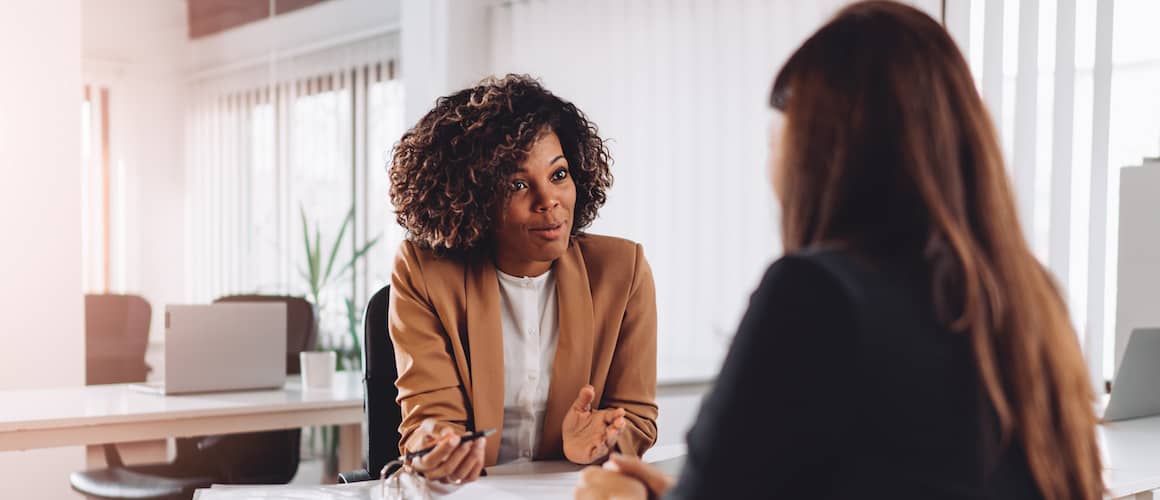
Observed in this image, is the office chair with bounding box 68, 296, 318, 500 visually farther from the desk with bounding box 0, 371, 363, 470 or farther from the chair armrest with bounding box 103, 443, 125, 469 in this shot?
the desk with bounding box 0, 371, 363, 470

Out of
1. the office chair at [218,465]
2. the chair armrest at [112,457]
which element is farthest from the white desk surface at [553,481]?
the chair armrest at [112,457]

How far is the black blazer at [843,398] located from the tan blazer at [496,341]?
0.97 m

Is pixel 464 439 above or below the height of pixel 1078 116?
below

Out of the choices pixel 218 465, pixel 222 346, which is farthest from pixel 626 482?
pixel 218 465

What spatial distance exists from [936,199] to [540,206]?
105cm

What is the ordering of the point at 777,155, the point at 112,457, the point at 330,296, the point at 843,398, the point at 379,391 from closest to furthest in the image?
the point at 843,398
the point at 777,155
the point at 379,391
the point at 112,457
the point at 330,296

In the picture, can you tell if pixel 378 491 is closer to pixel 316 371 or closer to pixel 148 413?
pixel 148 413

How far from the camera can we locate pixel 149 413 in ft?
8.41

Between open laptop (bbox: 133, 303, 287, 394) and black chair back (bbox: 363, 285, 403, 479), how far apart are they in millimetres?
1063

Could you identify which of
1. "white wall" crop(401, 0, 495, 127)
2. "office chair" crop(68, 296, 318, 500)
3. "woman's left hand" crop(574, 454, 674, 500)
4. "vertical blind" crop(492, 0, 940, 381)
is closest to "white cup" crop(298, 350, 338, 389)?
"office chair" crop(68, 296, 318, 500)

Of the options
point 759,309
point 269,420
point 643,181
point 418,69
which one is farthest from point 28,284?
point 759,309

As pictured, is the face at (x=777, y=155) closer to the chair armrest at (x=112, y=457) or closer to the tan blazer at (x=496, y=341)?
the tan blazer at (x=496, y=341)

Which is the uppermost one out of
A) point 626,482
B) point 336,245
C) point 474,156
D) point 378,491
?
point 474,156

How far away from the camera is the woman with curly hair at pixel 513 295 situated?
1767 millimetres
